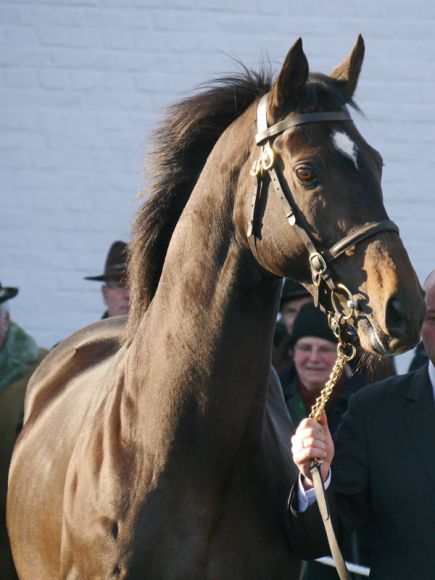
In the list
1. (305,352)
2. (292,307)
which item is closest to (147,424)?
(305,352)

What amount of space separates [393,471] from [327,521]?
0.61 m

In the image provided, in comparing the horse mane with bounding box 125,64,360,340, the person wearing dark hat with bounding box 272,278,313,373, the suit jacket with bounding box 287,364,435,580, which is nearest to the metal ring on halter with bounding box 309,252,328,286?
the horse mane with bounding box 125,64,360,340

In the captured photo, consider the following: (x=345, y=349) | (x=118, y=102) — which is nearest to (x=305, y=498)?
(x=345, y=349)

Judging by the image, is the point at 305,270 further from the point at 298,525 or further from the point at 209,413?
the point at 298,525

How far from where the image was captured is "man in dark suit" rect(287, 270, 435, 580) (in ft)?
12.8

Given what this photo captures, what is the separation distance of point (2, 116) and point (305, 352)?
346cm

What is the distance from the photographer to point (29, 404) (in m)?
5.57

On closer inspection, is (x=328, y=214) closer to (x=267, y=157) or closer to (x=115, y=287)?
(x=267, y=157)

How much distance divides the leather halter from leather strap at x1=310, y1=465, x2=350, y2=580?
516 mm

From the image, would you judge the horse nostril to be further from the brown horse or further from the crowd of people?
the crowd of people

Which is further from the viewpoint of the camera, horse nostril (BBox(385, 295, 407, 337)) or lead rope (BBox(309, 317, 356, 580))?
lead rope (BBox(309, 317, 356, 580))

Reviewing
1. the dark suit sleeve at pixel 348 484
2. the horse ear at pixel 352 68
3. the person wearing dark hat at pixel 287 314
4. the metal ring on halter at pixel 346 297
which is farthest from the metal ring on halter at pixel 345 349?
the person wearing dark hat at pixel 287 314

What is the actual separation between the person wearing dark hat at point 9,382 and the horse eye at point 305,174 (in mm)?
3038

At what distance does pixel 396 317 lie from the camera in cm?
304
